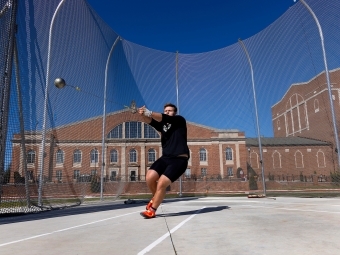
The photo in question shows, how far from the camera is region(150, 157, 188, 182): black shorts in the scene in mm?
4070

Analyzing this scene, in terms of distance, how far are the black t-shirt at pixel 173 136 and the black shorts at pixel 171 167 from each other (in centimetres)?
8

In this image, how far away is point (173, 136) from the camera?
14.0 feet

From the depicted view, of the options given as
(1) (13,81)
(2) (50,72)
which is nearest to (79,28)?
(2) (50,72)

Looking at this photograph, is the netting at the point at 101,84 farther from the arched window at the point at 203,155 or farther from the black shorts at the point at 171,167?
the arched window at the point at 203,155

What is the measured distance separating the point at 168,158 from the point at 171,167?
176 mm

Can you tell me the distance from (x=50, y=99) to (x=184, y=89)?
841 centimetres

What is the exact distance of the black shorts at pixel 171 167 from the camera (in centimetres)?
407

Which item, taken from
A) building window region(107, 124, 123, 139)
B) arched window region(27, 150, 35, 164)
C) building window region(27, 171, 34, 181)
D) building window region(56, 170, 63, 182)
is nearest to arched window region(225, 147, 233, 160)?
building window region(107, 124, 123, 139)

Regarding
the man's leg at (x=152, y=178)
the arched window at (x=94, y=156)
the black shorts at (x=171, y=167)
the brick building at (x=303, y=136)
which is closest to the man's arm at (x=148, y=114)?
the black shorts at (x=171, y=167)

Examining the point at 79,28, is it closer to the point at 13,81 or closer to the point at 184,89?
the point at 13,81

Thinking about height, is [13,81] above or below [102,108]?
below

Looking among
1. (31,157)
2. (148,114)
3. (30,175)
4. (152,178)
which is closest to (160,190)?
(152,178)

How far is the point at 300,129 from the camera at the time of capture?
48.2 meters

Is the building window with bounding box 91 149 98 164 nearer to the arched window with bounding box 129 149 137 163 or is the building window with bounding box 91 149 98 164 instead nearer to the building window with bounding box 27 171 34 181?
the building window with bounding box 27 171 34 181
